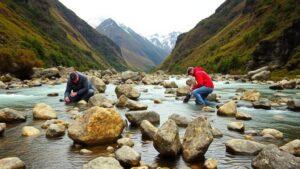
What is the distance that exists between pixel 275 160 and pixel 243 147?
2397 mm

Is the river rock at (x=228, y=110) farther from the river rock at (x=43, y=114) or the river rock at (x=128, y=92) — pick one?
the river rock at (x=128, y=92)

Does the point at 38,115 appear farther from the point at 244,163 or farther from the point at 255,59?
the point at 255,59

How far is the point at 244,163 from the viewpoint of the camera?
9.73 metres

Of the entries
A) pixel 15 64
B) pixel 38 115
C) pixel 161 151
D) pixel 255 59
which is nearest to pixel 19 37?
pixel 15 64

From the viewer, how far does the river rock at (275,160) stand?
816cm

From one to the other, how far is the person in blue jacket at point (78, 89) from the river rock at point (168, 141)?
1222cm

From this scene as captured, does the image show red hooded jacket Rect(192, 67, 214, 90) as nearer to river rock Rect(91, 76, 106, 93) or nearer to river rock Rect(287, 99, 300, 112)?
river rock Rect(287, 99, 300, 112)

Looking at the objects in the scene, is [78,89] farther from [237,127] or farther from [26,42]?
[26,42]

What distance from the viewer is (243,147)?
35.3 feet

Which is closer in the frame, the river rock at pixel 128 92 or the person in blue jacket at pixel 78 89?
the person in blue jacket at pixel 78 89

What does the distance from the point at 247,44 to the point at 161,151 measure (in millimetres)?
117309

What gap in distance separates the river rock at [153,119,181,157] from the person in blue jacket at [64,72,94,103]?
481 inches

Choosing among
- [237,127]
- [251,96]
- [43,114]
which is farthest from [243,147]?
[251,96]

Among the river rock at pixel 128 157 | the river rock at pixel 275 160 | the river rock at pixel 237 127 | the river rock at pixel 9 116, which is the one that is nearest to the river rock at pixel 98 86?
the river rock at pixel 9 116
